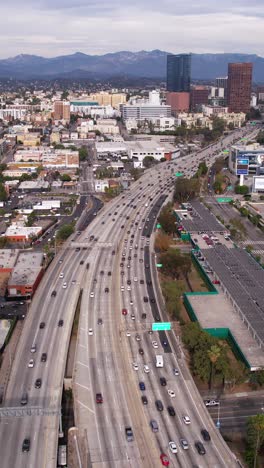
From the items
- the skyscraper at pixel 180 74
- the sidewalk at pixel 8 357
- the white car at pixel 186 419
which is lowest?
the sidewalk at pixel 8 357

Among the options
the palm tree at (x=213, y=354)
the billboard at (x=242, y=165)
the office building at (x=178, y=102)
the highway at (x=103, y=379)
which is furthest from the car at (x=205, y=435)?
the office building at (x=178, y=102)

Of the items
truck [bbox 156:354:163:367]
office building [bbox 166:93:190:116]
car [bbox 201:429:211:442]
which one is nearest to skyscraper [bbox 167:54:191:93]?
office building [bbox 166:93:190:116]

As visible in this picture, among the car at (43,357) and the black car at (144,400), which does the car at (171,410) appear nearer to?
the black car at (144,400)

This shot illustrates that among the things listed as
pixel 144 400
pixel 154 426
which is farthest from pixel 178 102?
pixel 154 426

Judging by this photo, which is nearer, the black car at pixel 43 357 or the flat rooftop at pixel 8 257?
the black car at pixel 43 357

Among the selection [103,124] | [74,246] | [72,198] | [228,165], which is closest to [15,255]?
[74,246]

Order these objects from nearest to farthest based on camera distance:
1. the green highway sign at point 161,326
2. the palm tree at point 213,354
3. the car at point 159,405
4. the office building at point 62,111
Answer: the car at point 159,405, the palm tree at point 213,354, the green highway sign at point 161,326, the office building at point 62,111
